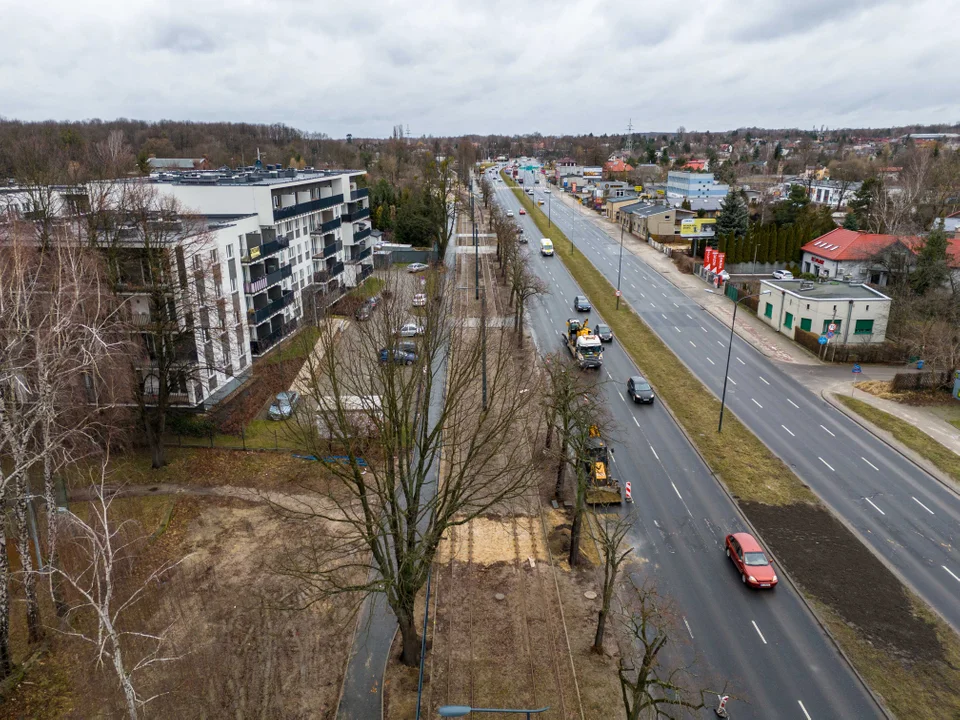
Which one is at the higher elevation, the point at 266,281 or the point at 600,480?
the point at 266,281

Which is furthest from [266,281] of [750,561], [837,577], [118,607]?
[837,577]

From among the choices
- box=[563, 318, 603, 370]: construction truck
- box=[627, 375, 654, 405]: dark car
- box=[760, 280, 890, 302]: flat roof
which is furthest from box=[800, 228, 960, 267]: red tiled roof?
box=[627, 375, 654, 405]: dark car

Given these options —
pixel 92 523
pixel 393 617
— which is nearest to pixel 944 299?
pixel 393 617

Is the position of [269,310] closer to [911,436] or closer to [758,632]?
[758,632]

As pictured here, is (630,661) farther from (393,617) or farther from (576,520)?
(393,617)

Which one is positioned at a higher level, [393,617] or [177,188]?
[177,188]

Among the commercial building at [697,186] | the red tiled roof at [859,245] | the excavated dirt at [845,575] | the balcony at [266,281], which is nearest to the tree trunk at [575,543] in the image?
the excavated dirt at [845,575]

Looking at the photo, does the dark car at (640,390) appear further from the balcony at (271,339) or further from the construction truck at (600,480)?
the balcony at (271,339)
